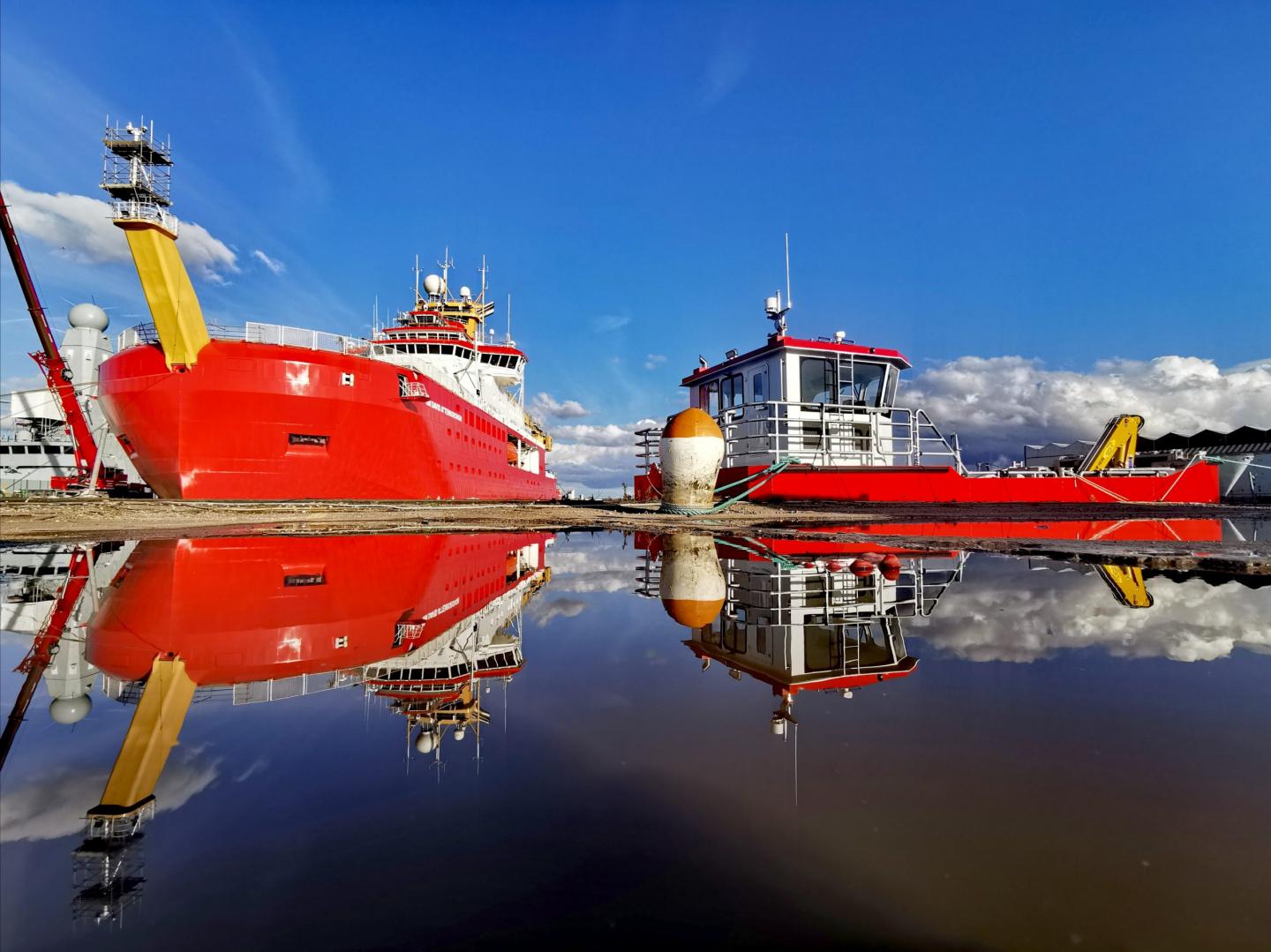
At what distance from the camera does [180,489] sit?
15266 millimetres

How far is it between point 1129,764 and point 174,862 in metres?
2.34

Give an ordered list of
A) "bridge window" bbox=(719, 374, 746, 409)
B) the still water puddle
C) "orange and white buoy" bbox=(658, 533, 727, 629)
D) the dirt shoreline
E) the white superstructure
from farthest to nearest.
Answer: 1. the white superstructure
2. "bridge window" bbox=(719, 374, 746, 409)
3. the dirt shoreline
4. "orange and white buoy" bbox=(658, 533, 727, 629)
5. the still water puddle

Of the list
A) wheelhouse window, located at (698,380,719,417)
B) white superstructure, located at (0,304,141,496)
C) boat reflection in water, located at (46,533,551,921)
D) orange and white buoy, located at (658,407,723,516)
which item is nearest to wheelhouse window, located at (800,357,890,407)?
wheelhouse window, located at (698,380,719,417)

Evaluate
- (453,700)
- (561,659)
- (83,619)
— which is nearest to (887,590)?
(561,659)

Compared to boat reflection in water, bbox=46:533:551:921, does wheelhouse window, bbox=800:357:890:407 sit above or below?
above

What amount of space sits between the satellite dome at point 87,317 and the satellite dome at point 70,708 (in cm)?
5150

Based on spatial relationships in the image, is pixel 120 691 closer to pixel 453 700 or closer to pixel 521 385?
pixel 453 700

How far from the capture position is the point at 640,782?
1.58m

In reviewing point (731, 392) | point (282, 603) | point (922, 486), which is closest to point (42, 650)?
point (282, 603)

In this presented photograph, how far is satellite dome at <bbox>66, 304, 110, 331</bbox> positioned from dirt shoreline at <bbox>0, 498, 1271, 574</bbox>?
28.9 metres

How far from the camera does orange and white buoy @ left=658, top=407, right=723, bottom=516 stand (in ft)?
41.3

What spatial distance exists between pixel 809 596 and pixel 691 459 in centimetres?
836

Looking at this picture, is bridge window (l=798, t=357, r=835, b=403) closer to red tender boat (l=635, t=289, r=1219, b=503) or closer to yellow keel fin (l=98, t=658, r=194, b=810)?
red tender boat (l=635, t=289, r=1219, b=503)

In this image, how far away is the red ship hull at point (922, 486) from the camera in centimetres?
1658
